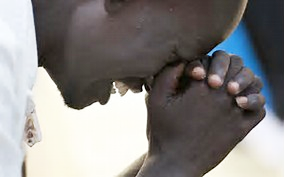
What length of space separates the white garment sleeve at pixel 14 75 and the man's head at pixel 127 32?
11 cm

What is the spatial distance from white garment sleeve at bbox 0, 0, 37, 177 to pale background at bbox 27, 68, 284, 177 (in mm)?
974

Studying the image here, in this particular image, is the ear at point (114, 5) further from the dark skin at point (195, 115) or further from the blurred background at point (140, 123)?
the blurred background at point (140, 123)

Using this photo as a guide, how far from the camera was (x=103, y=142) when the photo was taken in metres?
1.87

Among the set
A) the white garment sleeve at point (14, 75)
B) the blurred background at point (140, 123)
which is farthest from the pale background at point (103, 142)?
the white garment sleeve at point (14, 75)

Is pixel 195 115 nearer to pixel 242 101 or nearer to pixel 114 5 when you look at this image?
pixel 242 101

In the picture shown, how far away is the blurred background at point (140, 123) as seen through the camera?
6.03ft

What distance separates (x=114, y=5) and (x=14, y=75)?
201 mm

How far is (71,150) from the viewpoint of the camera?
1876 millimetres

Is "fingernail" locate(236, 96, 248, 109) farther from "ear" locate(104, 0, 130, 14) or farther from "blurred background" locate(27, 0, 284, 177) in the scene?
"blurred background" locate(27, 0, 284, 177)

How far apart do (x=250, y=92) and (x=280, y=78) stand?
3.24ft

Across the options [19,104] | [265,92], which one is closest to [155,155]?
[19,104]

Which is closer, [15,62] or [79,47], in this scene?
[15,62]

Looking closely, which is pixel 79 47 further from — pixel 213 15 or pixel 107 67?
pixel 213 15

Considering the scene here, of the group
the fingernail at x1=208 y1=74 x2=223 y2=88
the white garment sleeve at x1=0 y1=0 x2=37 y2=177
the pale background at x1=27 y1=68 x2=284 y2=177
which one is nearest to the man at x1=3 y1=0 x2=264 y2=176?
the fingernail at x1=208 y1=74 x2=223 y2=88
